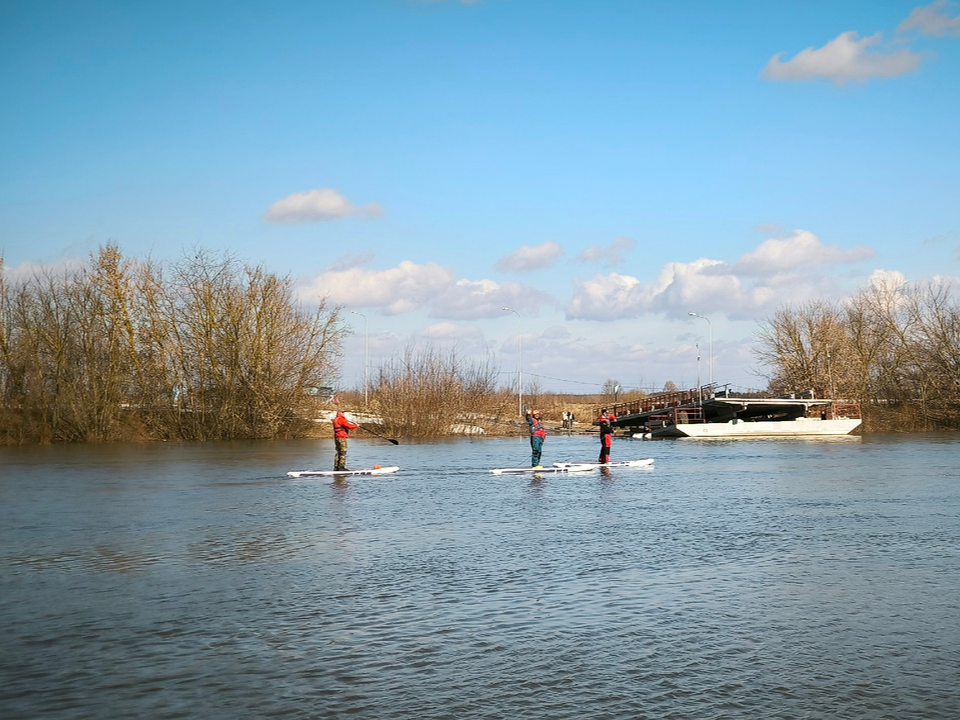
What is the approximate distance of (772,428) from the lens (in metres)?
73.5

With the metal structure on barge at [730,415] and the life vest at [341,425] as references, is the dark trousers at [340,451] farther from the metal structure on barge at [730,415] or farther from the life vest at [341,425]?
the metal structure on barge at [730,415]

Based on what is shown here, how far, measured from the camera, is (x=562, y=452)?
52125 millimetres

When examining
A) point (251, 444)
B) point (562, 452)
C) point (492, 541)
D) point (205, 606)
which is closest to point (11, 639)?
point (205, 606)

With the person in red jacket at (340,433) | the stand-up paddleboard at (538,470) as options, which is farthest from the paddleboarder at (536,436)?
the person in red jacket at (340,433)

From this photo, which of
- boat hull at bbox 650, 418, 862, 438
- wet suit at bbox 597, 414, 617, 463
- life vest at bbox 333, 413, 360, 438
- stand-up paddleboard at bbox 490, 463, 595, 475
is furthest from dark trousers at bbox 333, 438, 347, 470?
boat hull at bbox 650, 418, 862, 438

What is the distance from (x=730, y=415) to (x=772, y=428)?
19.7 feet

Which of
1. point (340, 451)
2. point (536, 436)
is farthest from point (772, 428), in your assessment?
point (340, 451)

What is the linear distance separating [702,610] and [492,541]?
605 cm

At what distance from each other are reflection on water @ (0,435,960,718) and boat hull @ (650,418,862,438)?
49.3 metres

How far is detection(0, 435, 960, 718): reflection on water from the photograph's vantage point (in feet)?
26.3

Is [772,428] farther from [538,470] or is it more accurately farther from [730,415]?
[538,470]

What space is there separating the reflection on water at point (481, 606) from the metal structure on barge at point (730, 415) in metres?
50.3

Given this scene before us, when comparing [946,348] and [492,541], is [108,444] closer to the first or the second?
[492,541]

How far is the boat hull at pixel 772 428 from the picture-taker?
240 feet
